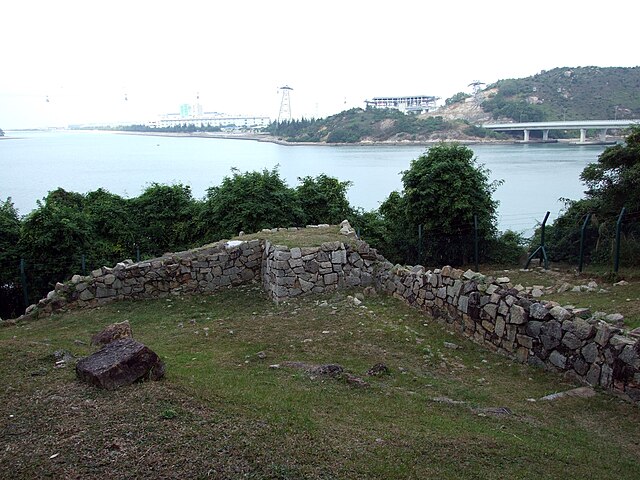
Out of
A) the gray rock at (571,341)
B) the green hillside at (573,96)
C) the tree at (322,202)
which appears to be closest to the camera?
the gray rock at (571,341)

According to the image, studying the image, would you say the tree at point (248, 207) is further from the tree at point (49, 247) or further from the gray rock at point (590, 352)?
the gray rock at point (590, 352)

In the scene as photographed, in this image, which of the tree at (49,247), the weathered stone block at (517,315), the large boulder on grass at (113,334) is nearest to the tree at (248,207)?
the tree at (49,247)

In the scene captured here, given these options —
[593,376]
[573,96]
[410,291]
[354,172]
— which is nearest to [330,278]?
[410,291]

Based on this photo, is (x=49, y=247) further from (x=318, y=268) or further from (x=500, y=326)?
(x=500, y=326)

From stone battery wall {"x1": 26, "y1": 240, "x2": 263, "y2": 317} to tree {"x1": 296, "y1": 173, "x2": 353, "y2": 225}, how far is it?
26.0 feet

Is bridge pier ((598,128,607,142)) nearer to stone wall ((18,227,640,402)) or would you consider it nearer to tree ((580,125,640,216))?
tree ((580,125,640,216))

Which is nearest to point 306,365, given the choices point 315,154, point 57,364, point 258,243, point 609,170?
point 57,364

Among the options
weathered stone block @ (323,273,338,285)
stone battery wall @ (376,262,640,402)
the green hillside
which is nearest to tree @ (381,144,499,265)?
weathered stone block @ (323,273,338,285)

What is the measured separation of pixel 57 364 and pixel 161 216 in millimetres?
16990

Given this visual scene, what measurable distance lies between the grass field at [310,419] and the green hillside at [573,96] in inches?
3047

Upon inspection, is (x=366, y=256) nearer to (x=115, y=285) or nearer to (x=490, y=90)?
(x=115, y=285)

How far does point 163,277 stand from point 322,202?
10633 millimetres

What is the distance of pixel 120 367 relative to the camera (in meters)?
6.32

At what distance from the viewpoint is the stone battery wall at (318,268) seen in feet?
45.8
